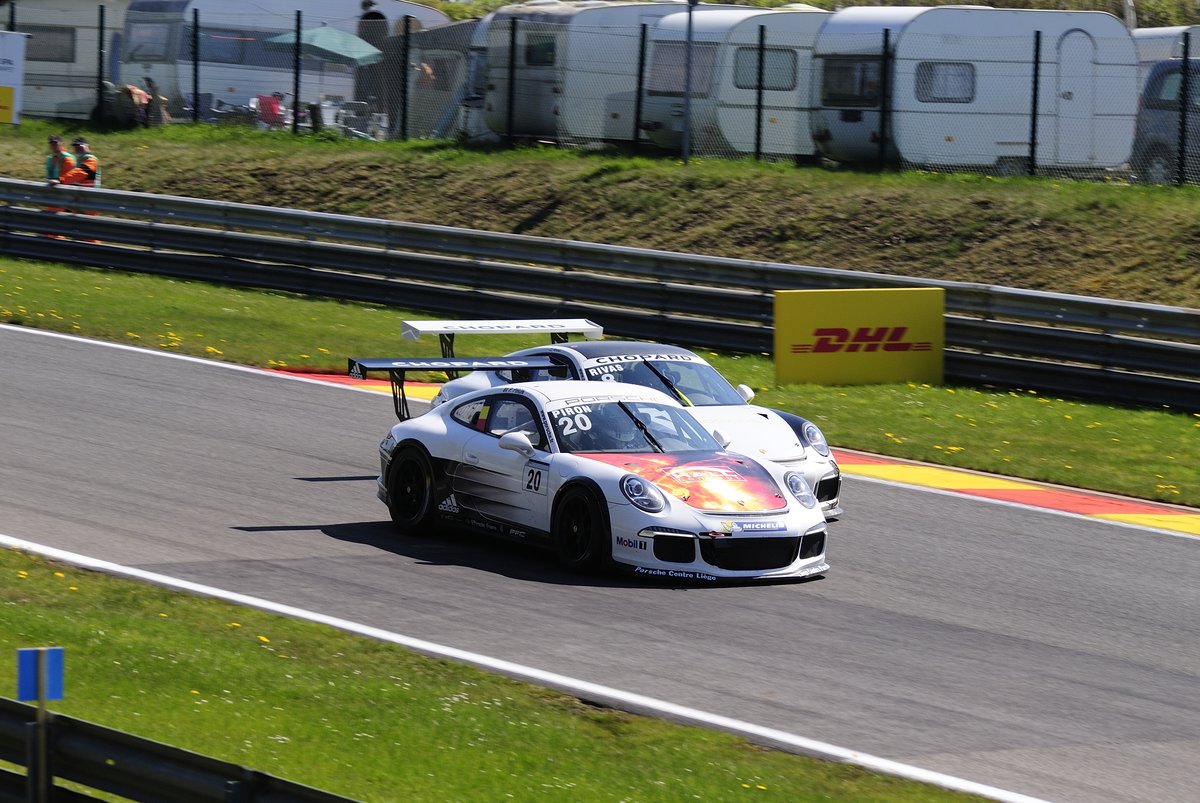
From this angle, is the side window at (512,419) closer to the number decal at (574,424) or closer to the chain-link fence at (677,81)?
the number decal at (574,424)

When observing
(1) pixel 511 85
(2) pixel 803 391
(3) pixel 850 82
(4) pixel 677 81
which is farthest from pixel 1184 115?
(1) pixel 511 85

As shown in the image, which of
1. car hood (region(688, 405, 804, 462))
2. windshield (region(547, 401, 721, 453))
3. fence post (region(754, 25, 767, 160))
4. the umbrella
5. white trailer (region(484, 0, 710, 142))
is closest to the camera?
windshield (region(547, 401, 721, 453))

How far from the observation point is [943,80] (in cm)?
2623

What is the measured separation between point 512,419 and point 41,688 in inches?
261

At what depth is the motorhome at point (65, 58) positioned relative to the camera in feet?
115

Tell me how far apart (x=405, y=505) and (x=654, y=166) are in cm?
1696

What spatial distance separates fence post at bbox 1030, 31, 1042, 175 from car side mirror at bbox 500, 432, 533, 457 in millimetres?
16310

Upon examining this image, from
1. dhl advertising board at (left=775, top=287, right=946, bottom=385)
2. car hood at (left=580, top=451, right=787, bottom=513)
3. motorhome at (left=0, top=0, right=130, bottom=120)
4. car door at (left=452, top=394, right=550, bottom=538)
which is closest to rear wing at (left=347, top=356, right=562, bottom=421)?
car door at (left=452, top=394, right=550, bottom=538)

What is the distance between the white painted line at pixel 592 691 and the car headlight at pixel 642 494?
82.8 inches

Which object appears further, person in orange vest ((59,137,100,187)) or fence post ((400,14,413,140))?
fence post ((400,14,413,140))

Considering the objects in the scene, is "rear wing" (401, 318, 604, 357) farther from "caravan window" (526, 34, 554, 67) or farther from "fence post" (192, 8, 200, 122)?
"fence post" (192, 8, 200, 122)

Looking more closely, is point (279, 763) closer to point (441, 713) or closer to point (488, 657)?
point (441, 713)

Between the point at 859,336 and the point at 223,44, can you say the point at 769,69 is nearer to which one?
the point at 859,336

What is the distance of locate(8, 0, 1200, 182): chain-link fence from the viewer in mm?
25859
